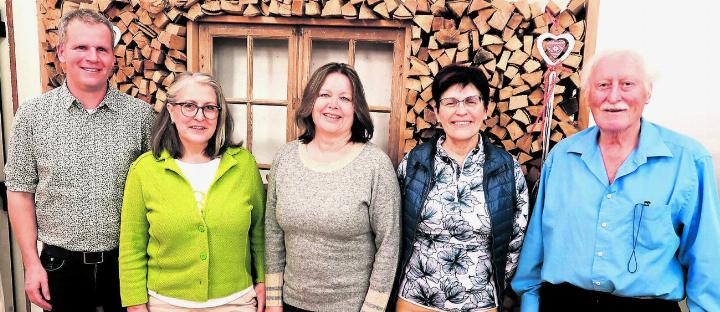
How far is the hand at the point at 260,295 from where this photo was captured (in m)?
1.82

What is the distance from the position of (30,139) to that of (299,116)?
1085 mm

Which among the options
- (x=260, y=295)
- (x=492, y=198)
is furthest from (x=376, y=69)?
(x=260, y=295)

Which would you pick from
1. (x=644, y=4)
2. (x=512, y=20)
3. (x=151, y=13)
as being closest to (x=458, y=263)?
(x=512, y=20)

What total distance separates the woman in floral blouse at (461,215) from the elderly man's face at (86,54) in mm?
1350

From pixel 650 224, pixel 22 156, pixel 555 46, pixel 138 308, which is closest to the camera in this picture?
pixel 650 224

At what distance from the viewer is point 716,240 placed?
147 cm

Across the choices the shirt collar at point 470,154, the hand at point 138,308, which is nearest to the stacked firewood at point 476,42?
the shirt collar at point 470,154

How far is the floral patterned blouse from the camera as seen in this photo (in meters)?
1.68

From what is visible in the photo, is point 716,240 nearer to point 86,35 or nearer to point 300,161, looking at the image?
point 300,161

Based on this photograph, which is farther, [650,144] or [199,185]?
[199,185]

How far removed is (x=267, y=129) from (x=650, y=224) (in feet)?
6.46

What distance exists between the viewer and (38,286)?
1841 mm

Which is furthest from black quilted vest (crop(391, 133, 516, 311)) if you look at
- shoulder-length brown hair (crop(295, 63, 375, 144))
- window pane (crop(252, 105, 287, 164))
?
window pane (crop(252, 105, 287, 164))

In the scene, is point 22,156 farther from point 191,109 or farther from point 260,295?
point 260,295
